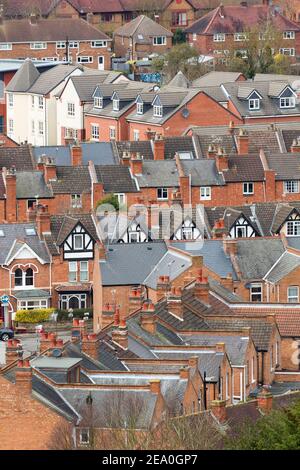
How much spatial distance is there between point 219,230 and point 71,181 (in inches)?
498

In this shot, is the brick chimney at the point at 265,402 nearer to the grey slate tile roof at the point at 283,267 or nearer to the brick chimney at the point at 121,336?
the brick chimney at the point at 121,336

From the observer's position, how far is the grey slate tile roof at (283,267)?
83.8 metres

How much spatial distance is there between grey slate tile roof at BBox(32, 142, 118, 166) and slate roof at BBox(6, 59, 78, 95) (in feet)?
71.3

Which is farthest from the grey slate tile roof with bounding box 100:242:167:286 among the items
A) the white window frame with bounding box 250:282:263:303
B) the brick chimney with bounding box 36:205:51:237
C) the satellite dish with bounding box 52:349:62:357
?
the satellite dish with bounding box 52:349:62:357

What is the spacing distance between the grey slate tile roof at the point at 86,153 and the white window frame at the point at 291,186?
849cm

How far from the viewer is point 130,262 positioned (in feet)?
278

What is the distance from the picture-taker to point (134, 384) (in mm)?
58656

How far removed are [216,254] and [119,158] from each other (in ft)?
72.1

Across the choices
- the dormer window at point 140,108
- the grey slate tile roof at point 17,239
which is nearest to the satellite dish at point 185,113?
the dormer window at point 140,108

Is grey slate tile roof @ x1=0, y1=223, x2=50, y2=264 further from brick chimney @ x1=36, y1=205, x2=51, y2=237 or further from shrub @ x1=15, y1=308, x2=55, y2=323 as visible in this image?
shrub @ x1=15, y1=308, x2=55, y2=323

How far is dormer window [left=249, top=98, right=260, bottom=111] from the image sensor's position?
398 feet

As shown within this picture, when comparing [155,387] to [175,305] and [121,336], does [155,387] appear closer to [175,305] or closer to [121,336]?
[121,336]

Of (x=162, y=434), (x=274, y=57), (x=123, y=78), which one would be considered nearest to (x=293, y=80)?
(x=123, y=78)

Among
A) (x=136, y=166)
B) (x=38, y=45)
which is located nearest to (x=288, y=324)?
(x=136, y=166)
